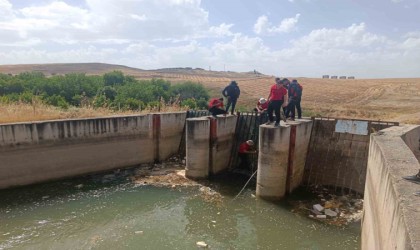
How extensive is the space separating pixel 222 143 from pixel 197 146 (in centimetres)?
139

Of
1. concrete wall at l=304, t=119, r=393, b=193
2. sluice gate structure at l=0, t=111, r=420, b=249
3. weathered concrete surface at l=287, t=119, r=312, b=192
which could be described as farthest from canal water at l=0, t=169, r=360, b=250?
concrete wall at l=304, t=119, r=393, b=193

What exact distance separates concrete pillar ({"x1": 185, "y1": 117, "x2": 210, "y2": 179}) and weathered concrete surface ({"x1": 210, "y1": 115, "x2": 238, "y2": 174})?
1.39 ft

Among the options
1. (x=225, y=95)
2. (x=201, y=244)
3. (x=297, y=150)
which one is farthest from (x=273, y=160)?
(x=225, y=95)

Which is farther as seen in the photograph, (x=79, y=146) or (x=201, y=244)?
(x=79, y=146)

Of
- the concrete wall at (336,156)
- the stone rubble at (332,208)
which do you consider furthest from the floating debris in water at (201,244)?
the concrete wall at (336,156)

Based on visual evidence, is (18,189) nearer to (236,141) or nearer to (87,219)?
(87,219)

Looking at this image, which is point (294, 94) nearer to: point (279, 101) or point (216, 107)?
point (279, 101)

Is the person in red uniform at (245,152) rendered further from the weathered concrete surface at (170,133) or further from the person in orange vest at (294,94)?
the weathered concrete surface at (170,133)

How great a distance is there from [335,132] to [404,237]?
9809mm

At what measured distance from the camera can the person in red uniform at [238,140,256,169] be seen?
13867 millimetres

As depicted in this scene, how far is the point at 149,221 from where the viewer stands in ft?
31.7

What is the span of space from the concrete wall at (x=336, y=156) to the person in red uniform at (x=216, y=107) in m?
3.97

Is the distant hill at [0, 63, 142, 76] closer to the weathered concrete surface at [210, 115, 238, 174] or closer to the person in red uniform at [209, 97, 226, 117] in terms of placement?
the person in red uniform at [209, 97, 226, 117]

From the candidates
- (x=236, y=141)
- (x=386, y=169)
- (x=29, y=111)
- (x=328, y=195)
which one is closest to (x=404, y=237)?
(x=386, y=169)
